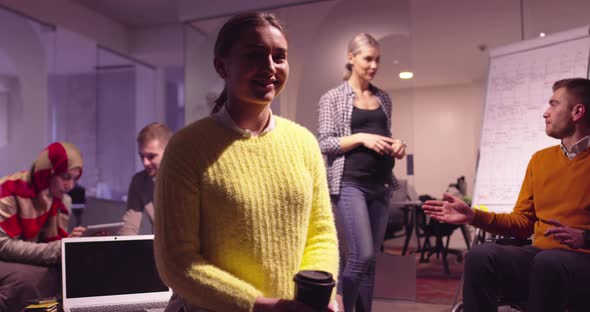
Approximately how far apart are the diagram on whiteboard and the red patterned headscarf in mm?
2467

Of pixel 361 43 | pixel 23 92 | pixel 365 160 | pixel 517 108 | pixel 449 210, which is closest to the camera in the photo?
pixel 449 210

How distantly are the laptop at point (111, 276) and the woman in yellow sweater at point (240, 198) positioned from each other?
3.35 ft

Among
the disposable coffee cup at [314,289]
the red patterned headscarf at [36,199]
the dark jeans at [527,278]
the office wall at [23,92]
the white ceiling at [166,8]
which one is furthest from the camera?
the office wall at [23,92]

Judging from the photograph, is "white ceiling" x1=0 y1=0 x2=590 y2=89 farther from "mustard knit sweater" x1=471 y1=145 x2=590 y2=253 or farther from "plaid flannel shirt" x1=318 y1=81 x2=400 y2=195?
"mustard knit sweater" x1=471 y1=145 x2=590 y2=253

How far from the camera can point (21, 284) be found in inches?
84.5

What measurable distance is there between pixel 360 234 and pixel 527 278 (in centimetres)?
74

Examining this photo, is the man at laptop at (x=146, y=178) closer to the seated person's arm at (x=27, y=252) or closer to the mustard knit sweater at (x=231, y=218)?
the seated person's arm at (x=27, y=252)

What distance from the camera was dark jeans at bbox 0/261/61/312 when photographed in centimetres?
213

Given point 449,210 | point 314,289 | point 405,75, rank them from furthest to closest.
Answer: point 405,75 < point 449,210 < point 314,289

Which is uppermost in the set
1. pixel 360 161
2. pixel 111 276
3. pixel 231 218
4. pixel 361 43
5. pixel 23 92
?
pixel 23 92

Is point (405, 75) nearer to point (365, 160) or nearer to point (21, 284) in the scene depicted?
point (365, 160)

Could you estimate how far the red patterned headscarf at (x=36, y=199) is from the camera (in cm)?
227

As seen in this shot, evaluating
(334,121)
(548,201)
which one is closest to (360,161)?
(334,121)

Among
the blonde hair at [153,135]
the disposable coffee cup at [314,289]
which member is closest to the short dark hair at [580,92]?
the disposable coffee cup at [314,289]
